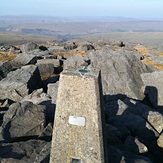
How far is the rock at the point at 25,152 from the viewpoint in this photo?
427 inches

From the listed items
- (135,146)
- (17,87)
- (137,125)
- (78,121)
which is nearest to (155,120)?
(137,125)

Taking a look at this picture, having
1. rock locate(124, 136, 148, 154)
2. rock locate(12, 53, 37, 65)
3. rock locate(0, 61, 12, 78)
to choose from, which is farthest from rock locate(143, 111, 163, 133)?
rock locate(12, 53, 37, 65)

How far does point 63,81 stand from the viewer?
28.2 feet

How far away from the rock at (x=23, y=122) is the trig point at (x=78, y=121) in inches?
191

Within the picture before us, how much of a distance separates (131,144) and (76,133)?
5060 millimetres

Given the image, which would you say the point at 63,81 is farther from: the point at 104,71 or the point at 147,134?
the point at 104,71

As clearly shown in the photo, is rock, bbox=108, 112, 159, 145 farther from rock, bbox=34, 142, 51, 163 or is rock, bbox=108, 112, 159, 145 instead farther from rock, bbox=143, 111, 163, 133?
rock, bbox=34, 142, 51, 163

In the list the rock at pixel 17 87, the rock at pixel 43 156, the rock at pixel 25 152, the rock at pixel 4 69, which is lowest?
the rock at pixel 4 69

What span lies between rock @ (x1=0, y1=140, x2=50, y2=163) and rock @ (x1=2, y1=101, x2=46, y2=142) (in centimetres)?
154

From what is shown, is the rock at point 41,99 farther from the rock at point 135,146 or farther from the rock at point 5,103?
the rock at point 135,146

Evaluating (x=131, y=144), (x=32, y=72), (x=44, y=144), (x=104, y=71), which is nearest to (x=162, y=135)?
(x=131, y=144)

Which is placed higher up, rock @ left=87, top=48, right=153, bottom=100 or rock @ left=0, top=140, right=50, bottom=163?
rock @ left=0, top=140, right=50, bottom=163

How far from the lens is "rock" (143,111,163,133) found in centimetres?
1543

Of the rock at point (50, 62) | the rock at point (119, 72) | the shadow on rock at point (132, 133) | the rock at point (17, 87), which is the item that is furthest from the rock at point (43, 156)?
the rock at point (50, 62)
